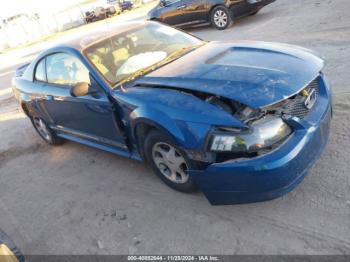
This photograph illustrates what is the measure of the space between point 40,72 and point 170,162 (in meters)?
2.76

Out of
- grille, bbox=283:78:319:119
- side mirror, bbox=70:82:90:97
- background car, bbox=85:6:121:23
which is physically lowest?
background car, bbox=85:6:121:23

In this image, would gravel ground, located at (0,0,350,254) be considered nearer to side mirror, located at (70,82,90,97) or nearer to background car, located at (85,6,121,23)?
side mirror, located at (70,82,90,97)

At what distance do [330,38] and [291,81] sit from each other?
443cm

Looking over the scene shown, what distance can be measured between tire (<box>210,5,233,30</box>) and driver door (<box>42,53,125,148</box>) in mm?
6841

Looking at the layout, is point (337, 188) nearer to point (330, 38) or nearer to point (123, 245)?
point (123, 245)

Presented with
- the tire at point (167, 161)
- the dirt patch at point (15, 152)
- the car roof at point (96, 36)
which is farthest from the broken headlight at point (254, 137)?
the dirt patch at point (15, 152)

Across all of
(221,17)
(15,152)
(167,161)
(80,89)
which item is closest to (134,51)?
(80,89)

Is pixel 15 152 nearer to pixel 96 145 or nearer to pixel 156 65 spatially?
pixel 96 145

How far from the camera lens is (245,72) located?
3.29 m

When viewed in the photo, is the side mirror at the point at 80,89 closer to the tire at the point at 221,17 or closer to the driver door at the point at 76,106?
the driver door at the point at 76,106

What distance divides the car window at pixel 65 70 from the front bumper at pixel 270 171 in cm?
191

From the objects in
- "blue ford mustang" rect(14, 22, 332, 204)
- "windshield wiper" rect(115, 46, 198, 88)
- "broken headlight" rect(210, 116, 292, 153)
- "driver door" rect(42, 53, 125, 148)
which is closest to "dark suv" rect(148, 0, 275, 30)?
"blue ford mustang" rect(14, 22, 332, 204)

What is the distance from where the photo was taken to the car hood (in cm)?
301

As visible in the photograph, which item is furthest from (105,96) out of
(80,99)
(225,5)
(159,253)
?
(225,5)
